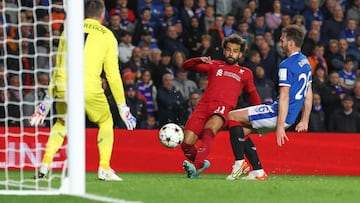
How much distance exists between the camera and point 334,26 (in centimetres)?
1938

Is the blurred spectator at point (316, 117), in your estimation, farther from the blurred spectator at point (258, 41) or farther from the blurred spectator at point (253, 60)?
the blurred spectator at point (258, 41)

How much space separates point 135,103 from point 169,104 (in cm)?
62

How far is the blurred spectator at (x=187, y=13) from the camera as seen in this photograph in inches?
730

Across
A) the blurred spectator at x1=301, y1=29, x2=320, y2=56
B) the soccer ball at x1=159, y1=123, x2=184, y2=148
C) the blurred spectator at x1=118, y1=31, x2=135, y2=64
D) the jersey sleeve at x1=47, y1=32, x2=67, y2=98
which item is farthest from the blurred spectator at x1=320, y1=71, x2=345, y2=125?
the jersey sleeve at x1=47, y1=32, x2=67, y2=98

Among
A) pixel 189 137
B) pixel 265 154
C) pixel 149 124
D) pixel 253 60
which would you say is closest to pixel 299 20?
pixel 253 60

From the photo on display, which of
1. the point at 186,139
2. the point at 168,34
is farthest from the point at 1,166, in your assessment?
the point at 168,34

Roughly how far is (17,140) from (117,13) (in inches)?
175

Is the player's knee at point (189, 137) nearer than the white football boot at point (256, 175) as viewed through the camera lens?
No

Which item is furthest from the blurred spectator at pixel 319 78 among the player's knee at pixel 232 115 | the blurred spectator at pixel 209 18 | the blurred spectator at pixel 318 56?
the player's knee at pixel 232 115

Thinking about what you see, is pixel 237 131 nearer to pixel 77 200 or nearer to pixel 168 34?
pixel 77 200

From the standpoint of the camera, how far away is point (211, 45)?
17.9 metres

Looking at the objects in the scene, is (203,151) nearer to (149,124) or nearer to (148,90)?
(149,124)

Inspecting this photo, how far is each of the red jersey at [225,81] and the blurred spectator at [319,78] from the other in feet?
17.6

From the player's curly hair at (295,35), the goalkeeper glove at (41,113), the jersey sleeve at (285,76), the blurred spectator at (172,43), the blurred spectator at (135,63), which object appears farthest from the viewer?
the blurred spectator at (172,43)
